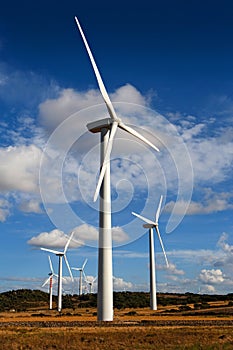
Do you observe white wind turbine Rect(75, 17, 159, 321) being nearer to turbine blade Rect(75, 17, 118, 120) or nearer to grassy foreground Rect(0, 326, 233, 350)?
turbine blade Rect(75, 17, 118, 120)

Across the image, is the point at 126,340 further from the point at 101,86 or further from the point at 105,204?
the point at 101,86

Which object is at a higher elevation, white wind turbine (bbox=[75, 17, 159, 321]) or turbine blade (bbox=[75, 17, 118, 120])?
turbine blade (bbox=[75, 17, 118, 120])

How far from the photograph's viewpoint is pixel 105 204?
57.0 m

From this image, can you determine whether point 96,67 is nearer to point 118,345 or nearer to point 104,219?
point 104,219

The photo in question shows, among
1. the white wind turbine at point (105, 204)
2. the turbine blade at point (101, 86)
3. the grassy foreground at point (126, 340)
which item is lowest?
the grassy foreground at point (126, 340)

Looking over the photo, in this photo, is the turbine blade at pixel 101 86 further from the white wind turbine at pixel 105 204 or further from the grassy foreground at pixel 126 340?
the grassy foreground at pixel 126 340

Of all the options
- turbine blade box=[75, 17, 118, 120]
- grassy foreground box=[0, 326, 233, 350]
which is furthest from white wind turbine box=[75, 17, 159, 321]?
grassy foreground box=[0, 326, 233, 350]

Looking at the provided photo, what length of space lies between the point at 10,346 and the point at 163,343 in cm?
1039

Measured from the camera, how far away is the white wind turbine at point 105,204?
54.5 metres

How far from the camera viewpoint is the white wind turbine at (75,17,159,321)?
54.5 m

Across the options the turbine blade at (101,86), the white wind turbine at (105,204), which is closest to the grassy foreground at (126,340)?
the white wind turbine at (105,204)

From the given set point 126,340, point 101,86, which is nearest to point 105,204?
point 101,86

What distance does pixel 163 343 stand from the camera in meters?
33.0

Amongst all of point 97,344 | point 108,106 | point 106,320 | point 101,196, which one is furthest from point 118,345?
point 108,106
